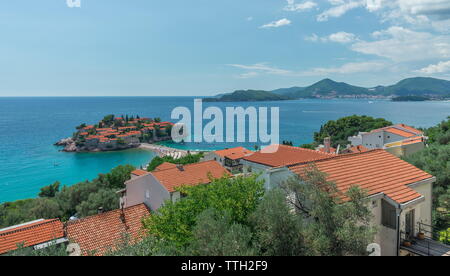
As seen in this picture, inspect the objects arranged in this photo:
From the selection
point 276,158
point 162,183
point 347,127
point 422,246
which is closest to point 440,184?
point 422,246

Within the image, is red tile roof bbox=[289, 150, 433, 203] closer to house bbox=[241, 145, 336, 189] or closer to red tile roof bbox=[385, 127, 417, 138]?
house bbox=[241, 145, 336, 189]

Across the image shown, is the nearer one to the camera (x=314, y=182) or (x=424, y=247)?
(x=314, y=182)

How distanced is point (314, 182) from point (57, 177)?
63168 mm

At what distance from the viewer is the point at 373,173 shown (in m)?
8.95

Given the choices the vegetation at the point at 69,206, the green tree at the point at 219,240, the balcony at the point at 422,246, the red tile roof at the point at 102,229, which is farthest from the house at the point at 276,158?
the green tree at the point at 219,240

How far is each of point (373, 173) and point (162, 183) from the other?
9968 millimetres

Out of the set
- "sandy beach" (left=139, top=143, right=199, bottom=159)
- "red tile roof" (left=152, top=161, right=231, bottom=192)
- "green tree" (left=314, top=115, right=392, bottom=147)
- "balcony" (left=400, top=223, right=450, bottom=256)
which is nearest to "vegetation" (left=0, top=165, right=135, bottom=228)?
"red tile roof" (left=152, top=161, right=231, bottom=192)

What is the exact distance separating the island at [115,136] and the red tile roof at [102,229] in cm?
7248

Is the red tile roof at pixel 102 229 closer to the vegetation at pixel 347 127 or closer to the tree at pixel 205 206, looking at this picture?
the tree at pixel 205 206

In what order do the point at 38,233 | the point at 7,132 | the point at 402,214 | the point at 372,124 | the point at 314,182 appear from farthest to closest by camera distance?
1. the point at 7,132
2. the point at 372,124
3. the point at 38,233
4. the point at 402,214
5. the point at 314,182

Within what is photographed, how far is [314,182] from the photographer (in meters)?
5.74
